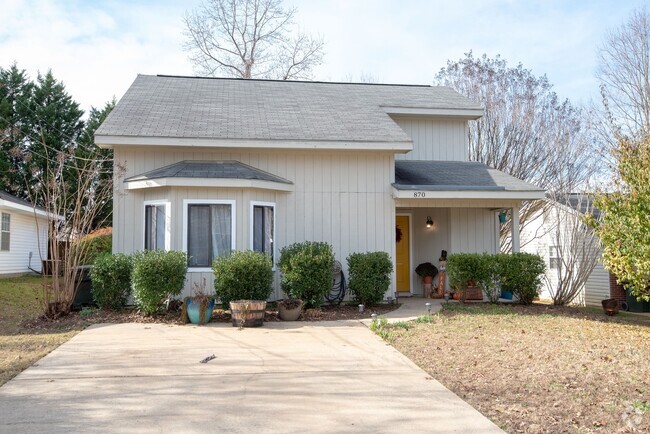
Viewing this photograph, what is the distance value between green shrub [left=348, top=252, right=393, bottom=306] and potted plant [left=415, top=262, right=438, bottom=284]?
285 cm

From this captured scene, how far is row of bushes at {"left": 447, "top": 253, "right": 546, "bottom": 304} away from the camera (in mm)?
11750

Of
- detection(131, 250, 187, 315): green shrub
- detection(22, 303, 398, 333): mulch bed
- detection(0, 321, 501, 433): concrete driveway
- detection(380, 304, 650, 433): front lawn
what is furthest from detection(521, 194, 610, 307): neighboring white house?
detection(131, 250, 187, 315): green shrub

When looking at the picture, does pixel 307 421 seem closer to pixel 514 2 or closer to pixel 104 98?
pixel 514 2

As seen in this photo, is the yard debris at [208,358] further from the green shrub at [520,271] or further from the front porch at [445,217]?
the green shrub at [520,271]

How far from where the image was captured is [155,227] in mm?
11453

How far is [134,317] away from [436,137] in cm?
933

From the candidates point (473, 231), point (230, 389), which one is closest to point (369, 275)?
point (473, 231)

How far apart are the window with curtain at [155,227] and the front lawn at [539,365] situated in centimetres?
523

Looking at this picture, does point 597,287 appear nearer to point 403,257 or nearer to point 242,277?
point 403,257

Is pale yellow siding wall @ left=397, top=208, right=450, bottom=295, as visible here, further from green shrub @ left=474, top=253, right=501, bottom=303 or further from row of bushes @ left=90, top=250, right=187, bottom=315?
row of bushes @ left=90, top=250, right=187, bottom=315

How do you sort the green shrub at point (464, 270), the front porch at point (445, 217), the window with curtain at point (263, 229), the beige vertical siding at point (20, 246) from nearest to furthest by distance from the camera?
the window with curtain at point (263, 229)
the green shrub at point (464, 270)
the front porch at point (445, 217)
the beige vertical siding at point (20, 246)

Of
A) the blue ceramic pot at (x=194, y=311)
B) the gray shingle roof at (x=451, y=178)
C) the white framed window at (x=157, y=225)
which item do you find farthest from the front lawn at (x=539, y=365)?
the white framed window at (x=157, y=225)

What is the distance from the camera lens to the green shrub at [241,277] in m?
9.99

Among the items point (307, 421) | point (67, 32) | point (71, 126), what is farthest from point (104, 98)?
point (307, 421)
